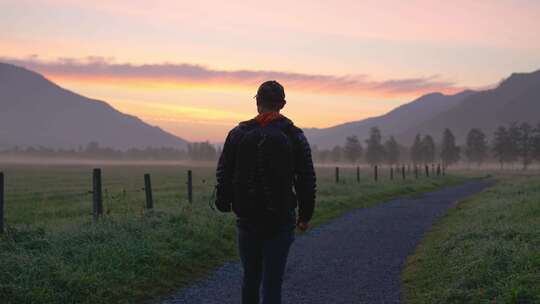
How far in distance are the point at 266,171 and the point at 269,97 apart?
2.43 feet

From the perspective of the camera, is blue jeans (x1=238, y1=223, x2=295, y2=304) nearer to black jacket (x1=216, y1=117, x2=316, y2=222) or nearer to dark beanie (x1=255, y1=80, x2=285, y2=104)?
black jacket (x1=216, y1=117, x2=316, y2=222)

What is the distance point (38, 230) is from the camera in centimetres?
1198

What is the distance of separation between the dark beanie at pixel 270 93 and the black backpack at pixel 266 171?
0.83 feet

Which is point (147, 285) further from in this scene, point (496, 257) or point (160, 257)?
point (496, 257)

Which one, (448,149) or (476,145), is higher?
(476,145)

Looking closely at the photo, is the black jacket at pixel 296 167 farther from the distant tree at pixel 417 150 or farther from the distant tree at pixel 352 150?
the distant tree at pixel 352 150

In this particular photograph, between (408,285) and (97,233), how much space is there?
6.59m

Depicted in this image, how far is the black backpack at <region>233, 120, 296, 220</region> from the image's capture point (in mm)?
5039

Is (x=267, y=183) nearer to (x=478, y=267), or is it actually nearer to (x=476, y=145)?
(x=478, y=267)

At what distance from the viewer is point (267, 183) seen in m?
5.06

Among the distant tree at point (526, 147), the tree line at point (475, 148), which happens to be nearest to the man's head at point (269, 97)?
the tree line at point (475, 148)

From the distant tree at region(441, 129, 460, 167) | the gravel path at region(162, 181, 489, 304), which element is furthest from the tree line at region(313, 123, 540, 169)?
the gravel path at region(162, 181, 489, 304)

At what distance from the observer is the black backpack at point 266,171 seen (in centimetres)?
Answer: 504

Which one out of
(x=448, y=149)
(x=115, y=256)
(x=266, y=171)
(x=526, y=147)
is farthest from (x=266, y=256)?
(x=448, y=149)
